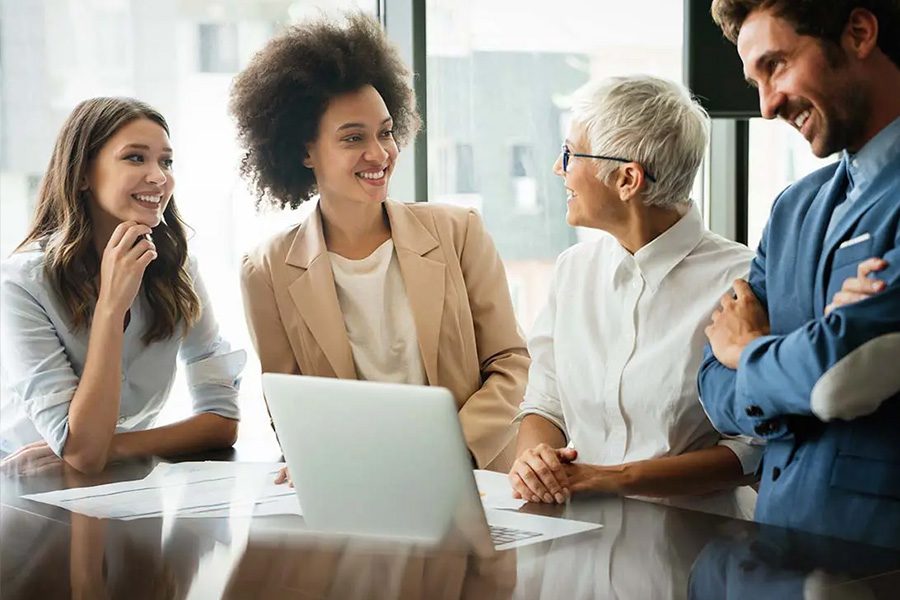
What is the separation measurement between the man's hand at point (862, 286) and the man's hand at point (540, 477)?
0.53m

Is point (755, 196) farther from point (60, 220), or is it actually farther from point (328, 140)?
point (60, 220)

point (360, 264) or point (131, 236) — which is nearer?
point (131, 236)

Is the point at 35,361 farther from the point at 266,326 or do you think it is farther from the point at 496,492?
the point at 496,492

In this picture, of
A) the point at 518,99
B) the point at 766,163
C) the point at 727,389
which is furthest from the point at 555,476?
the point at 766,163

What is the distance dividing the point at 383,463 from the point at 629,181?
3.13ft

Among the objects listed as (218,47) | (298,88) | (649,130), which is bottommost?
(649,130)

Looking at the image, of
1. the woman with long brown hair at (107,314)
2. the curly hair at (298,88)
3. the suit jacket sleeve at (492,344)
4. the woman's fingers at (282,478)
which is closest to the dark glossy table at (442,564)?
the woman's fingers at (282,478)

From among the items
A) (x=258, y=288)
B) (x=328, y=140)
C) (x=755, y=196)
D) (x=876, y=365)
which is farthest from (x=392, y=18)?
(x=876, y=365)

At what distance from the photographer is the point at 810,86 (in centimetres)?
188

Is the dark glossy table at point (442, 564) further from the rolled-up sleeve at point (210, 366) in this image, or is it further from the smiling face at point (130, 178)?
the smiling face at point (130, 178)

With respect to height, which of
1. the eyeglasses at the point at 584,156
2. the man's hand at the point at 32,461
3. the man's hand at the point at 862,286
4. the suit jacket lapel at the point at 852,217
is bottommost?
the man's hand at the point at 32,461

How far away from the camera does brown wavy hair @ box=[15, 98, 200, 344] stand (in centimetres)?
274

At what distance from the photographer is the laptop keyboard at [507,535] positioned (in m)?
1.69

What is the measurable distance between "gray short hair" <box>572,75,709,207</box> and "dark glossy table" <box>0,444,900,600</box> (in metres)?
0.75
